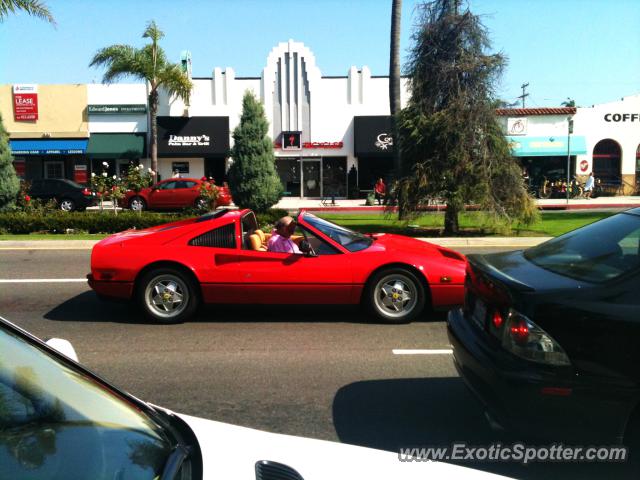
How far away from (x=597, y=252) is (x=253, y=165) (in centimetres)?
1679

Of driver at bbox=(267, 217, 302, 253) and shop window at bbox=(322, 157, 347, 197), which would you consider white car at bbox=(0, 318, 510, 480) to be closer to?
driver at bbox=(267, 217, 302, 253)

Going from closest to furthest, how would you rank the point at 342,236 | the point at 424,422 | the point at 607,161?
the point at 424,422 → the point at 342,236 → the point at 607,161

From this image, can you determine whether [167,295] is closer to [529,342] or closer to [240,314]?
[240,314]

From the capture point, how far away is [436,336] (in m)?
6.39

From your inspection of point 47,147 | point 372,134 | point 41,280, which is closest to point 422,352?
point 41,280

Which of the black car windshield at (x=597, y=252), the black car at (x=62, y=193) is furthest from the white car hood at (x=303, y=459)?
the black car at (x=62, y=193)

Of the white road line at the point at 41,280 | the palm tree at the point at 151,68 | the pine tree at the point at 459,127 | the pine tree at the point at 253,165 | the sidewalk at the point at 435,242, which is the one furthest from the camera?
the palm tree at the point at 151,68

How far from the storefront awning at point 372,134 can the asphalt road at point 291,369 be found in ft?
85.0

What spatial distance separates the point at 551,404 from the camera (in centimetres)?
311

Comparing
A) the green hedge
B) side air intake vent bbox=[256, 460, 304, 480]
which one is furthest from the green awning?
side air intake vent bbox=[256, 460, 304, 480]

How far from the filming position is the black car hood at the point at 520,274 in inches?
135

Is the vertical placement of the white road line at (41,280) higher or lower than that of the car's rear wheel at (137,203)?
lower

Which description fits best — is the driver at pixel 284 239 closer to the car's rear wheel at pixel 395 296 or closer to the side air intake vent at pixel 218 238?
the side air intake vent at pixel 218 238

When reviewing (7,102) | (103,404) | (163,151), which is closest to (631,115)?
(163,151)
